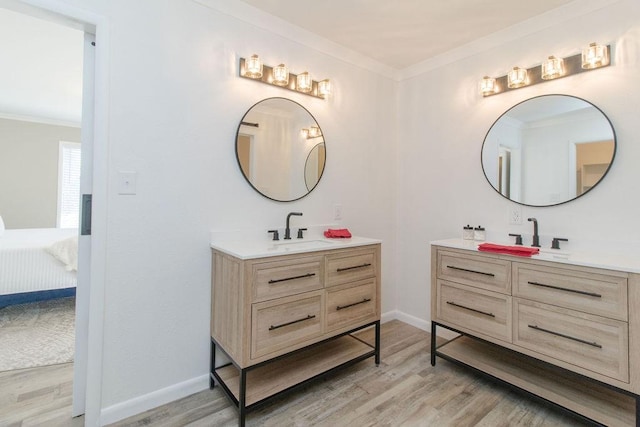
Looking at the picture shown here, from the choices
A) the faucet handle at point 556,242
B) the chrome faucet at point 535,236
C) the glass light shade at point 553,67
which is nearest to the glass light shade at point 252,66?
the glass light shade at point 553,67

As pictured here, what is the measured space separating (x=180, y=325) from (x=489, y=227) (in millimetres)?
2328

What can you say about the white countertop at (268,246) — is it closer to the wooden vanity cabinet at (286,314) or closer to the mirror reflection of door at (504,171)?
the wooden vanity cabinet at (286,314)

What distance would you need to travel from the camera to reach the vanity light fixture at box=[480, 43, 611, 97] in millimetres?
1852

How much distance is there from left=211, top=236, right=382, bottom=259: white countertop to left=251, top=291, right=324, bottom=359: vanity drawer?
27cm

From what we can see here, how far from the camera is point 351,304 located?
2059 mm

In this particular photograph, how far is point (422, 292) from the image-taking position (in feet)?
9.36

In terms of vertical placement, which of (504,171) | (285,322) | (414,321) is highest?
(504,171)

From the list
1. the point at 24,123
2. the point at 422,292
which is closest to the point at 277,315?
the point at 422,292

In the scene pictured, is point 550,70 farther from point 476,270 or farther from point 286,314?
point 286,314

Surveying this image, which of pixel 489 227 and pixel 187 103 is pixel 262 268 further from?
pixel 489 227

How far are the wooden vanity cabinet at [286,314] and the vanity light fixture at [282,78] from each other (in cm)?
123

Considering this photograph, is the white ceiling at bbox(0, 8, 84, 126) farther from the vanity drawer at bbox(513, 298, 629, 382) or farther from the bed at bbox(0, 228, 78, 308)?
the vanity drawer at bbox(513, 298, 629, 382)

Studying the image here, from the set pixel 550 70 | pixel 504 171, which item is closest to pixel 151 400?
pixel 504 171

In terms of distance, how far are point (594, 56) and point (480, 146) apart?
827mm
